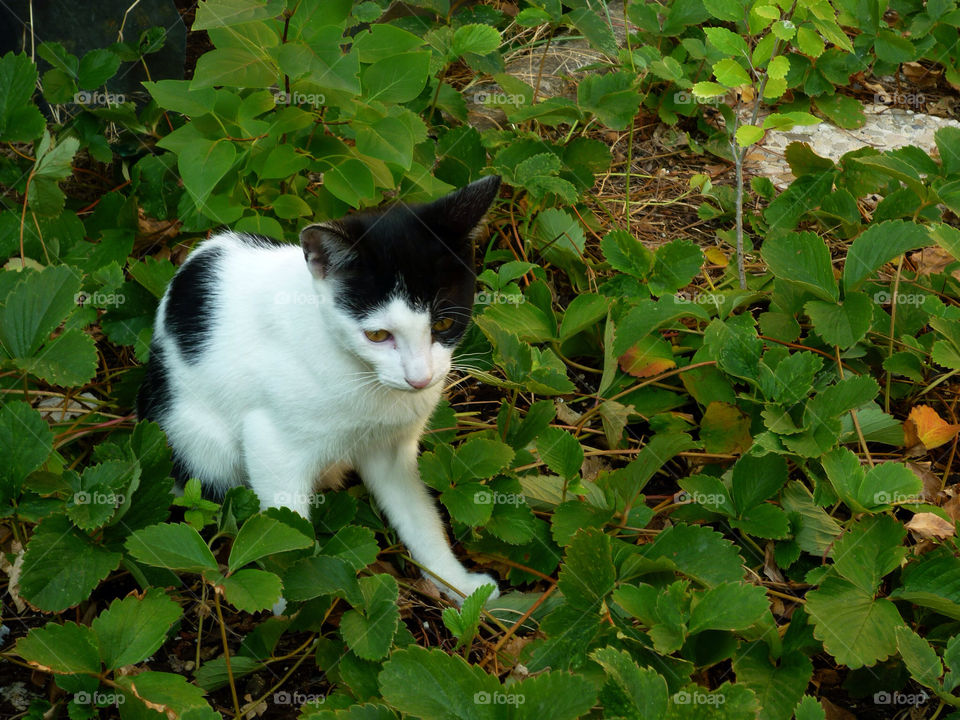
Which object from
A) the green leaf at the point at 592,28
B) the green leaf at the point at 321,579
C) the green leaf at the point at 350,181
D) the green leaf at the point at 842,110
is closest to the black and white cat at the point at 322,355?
the green leaf at the point at 350,181

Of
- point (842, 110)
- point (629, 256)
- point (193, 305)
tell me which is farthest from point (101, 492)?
point (842, 110)

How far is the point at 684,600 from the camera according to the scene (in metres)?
1.68

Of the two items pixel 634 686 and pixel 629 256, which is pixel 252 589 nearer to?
pixel 634 686

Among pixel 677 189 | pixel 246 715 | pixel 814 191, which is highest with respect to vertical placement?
pixel 814 191

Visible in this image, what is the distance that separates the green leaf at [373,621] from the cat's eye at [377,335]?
1.76 feet

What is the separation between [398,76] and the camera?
7.73ft

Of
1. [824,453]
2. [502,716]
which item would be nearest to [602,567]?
[502,716]

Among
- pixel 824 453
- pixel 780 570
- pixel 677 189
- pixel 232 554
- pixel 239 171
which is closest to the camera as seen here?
pixel 232 554

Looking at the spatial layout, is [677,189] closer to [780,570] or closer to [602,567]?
[780,570]

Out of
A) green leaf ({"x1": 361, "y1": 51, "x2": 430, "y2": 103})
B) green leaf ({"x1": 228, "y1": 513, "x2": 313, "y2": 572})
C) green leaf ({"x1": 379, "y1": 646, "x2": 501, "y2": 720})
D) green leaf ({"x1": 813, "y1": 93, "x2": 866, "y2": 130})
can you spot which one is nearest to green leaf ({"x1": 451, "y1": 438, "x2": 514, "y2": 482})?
green leaf ({"x1": 228, "y1": 513, "x2": 313, "y2": 572})

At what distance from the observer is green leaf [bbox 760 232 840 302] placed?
2.37 m

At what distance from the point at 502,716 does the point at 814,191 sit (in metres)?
2.30

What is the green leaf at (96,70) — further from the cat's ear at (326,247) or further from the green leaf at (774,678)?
the green leaf at (774,678)

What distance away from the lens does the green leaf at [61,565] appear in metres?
1.72
